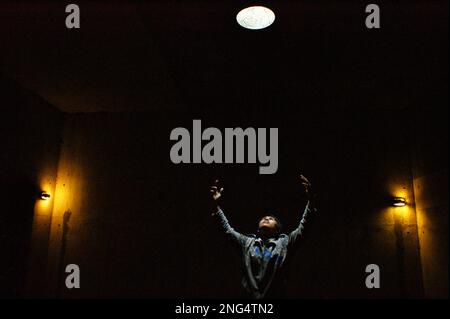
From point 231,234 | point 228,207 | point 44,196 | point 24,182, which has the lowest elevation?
point 231,234

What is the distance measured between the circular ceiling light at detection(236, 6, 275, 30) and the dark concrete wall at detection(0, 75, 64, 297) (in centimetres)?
398

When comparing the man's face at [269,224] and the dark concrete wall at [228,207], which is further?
the dark concrete wall at [228,207]

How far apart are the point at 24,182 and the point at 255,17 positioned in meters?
4.59

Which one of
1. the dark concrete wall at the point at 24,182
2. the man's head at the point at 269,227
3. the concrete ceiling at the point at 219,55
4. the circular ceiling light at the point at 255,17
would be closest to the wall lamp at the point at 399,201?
the concrete ceiling at the point at 219,55

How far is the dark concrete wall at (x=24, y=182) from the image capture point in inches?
222

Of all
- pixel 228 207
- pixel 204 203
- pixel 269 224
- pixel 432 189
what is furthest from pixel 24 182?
pixel 432 189

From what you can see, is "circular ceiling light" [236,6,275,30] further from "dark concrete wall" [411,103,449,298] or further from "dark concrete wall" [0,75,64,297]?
A: "dark concrete wall" [0,75,64,297]

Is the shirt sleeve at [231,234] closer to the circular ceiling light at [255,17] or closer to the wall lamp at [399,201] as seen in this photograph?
the circular ceiling light at [255,17]

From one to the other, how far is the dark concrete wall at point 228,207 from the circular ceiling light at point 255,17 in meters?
2.42

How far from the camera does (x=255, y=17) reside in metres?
4.05

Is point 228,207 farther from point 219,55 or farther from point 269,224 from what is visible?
point 219,55

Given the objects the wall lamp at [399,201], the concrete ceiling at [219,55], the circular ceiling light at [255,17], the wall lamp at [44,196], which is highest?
the concrete ceiling at [219,55]
